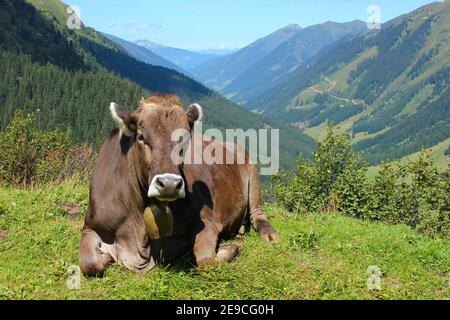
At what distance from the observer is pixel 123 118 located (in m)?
6.25

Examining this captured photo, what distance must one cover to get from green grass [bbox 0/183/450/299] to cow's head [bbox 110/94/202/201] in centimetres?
137

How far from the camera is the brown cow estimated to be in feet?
19.0

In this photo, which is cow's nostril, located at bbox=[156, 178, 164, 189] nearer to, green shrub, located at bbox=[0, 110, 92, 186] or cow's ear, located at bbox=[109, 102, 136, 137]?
cow's ear, located at bbox=[109, 102, 136, 137]

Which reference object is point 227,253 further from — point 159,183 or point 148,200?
point 159,183

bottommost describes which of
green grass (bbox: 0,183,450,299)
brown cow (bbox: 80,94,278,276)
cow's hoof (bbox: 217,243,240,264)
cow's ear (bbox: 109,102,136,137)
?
green grass (bbox: 0,183,450,299)

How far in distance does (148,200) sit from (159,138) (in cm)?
99

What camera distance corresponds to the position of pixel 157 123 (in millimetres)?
5895

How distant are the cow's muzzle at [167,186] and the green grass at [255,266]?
4.34 ft

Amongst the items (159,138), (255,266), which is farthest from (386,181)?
(159,138)

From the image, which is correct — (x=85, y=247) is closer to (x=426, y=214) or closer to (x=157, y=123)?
(x=157, y=123)

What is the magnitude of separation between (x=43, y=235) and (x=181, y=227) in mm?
2892

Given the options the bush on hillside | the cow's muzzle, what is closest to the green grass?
the cow's muzzle

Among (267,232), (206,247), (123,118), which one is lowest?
(267,232)
